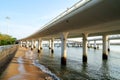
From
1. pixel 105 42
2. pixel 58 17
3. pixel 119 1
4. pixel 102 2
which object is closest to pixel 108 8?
pixel 102 2

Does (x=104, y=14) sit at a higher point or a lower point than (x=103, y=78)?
higher

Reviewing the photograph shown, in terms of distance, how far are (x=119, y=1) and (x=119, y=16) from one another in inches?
192

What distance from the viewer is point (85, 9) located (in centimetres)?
2234

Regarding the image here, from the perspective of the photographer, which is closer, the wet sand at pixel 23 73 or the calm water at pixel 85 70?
the wet sand at pixel 23 73

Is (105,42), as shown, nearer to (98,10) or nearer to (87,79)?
(87,79)

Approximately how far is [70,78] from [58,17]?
1260 cm

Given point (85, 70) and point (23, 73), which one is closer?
point (23, 73)

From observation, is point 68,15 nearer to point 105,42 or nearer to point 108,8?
point 108,8

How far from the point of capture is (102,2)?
18.6 meters

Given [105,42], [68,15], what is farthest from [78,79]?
[105,42]

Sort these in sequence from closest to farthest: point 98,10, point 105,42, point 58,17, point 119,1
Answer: point 119,1
point 98,10
point 58,17
point 105,42

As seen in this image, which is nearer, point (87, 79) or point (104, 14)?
point (104, 14)

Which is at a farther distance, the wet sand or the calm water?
the calm water

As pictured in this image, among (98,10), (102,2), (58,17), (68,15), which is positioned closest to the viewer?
(102,2)
